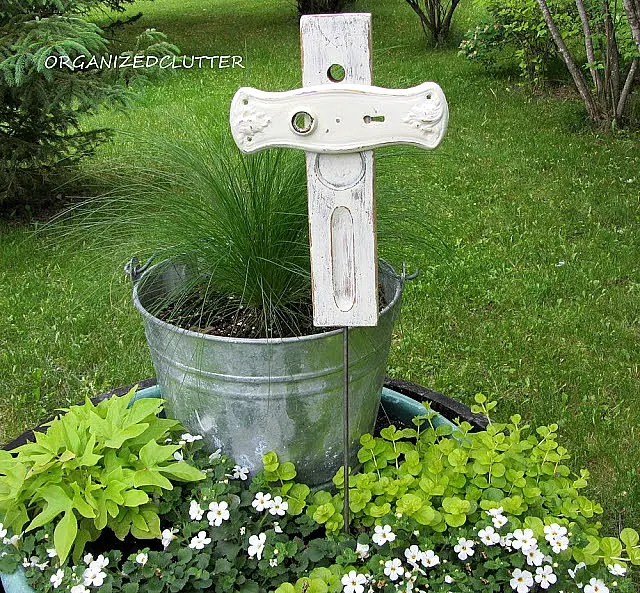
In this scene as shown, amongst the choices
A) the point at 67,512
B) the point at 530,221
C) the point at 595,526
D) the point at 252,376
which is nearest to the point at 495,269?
the point at 530,221

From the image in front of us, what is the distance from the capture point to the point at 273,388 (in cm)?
162

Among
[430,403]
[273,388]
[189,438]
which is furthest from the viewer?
[430,403]

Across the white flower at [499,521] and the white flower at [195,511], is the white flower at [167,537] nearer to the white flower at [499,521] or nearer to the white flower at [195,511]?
the white flower at [195,511]

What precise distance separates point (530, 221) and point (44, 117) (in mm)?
2876

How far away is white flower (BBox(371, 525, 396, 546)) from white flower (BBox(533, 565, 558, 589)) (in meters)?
0.30

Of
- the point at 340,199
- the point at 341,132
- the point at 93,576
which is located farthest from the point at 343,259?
the point at 93,576

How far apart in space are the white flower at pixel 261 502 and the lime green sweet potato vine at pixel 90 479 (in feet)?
0.47

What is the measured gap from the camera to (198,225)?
1.81m

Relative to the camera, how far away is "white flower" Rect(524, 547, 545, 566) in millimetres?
1492

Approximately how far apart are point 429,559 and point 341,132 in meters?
0.87

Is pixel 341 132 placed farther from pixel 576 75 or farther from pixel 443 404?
pixel 576 75

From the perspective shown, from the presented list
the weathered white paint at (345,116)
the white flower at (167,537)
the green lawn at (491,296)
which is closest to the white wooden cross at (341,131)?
the weathered white paint at (345,116)

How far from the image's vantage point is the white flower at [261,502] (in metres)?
1.64

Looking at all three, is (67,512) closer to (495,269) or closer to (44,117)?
(495,269)
